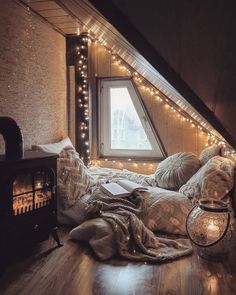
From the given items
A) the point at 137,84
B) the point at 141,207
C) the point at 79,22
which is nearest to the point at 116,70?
the point at 137,84

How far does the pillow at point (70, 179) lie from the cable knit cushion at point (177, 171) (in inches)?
34.2

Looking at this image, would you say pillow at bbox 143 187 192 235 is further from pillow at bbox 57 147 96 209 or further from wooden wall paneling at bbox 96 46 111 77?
wooden wall paneling at bbox 96 46 111 77

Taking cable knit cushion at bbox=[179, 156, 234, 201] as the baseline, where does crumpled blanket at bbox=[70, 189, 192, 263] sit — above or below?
below

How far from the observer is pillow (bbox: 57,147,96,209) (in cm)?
305

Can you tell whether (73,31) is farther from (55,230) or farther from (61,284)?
(61,284)

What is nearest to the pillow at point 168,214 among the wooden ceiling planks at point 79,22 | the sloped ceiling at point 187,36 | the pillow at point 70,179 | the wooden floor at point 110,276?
the wooden floor at point 110,276

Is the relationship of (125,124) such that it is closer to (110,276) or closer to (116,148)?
(116,148)

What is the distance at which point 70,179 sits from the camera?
315 centimetres

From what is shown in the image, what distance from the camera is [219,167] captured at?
2.74m

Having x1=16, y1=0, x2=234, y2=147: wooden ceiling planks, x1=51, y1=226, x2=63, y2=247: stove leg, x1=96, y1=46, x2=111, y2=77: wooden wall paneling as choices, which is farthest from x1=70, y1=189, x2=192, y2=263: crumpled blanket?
x1=96, y1=46, x2=111, y2=77: wooden wall paneling

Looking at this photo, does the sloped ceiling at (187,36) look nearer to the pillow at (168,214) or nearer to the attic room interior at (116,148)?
the attic room interior at (116,148)

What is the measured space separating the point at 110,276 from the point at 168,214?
1.02m

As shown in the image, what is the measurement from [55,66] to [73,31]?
24.8 inches

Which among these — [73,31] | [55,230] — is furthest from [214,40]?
[73,31]
